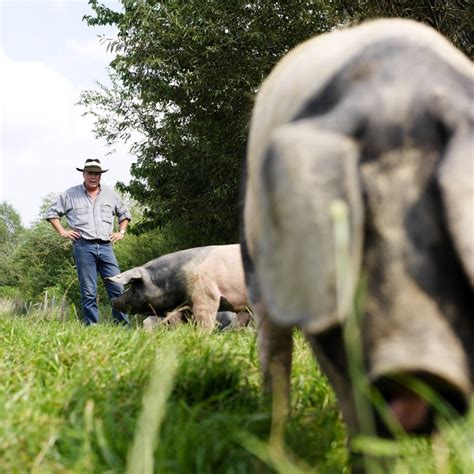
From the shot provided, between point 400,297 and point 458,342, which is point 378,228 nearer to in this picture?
point 400,297

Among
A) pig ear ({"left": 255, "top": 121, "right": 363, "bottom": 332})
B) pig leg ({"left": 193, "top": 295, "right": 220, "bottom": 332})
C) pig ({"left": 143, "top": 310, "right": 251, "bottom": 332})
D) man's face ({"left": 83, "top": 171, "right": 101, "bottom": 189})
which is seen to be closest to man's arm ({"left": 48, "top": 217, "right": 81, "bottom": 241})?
man's face ({"left": 83, "top": 171, "right": 101, "bottom": 189})

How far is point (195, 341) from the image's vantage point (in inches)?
191

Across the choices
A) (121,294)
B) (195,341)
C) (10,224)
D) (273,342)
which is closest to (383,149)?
(273,342)

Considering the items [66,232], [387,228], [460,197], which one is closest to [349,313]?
[387,228]

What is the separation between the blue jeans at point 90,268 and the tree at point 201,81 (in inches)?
198

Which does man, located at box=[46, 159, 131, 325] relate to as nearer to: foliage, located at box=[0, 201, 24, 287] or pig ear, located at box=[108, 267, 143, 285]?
pig ear, located at box=[108, 267, 143, 285]

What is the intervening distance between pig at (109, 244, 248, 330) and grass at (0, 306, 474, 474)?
190 inches

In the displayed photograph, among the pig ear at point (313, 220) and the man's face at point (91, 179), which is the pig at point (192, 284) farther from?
the pig ear at point (313, 220)

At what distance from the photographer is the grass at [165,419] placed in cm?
232

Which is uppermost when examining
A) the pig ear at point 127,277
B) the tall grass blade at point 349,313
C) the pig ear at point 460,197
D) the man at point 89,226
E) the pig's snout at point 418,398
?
the pig ear at point 460,197

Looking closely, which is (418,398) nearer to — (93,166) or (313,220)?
(313,220)

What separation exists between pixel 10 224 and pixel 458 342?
87892 millimetres

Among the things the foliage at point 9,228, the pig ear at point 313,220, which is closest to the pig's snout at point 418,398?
the pig ear at point 313,220

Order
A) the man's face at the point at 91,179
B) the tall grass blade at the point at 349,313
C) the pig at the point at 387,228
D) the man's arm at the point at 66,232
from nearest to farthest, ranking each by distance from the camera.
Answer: the tall grass blade at the point at 349,313, the pig at the point at 387,228, the man's arm at the point at 66,232, the man's face at the point at 91,179
